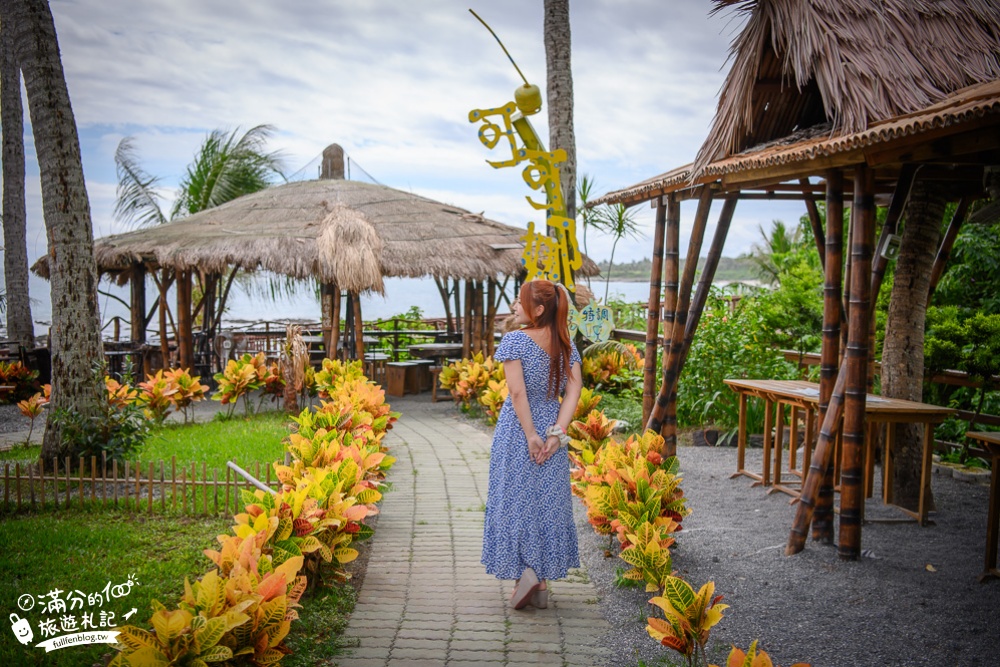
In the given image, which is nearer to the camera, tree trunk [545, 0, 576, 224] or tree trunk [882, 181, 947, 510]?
tree trunk [882, 181, 947, 510]

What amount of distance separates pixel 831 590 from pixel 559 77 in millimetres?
7573

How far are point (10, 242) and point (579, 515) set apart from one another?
43.5 ft

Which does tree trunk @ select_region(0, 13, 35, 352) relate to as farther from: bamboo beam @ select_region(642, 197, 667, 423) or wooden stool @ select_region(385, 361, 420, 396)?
bamboo beam @ select_region(642, 197, 667, 423)

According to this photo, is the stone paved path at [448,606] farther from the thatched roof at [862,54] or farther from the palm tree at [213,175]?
the palm tree at [213,175]

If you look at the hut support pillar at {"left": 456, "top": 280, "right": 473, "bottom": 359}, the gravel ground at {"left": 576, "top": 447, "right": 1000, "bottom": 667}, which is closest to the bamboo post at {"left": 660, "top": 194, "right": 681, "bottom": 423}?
the gravel ground at {"left": 576, "top": 447, "right": 1000, "bottom": 667}

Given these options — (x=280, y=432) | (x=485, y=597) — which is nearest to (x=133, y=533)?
(x=485, y=597)

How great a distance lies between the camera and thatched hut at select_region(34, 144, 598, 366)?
40.0 ft

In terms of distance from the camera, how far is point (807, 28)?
5.17 metres

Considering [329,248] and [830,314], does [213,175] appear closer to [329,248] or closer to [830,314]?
[329,248]

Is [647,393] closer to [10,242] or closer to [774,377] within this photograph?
[774,377]

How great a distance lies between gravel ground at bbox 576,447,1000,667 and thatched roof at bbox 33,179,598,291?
718cm

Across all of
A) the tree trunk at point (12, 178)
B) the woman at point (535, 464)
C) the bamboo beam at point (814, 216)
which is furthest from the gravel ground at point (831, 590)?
the tree trunk at point (12, 178)

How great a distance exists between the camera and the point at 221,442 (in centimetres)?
832

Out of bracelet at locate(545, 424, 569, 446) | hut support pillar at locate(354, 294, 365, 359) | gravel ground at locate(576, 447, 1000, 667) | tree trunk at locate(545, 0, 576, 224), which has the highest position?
tree trunk at locate(545, 0, 576, 224)
